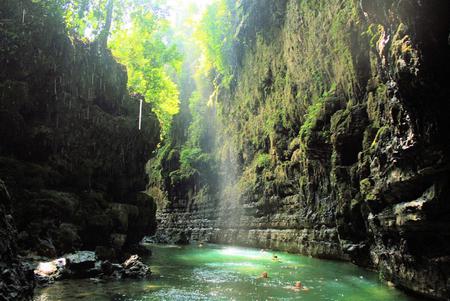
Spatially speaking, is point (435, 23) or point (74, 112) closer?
point (435, 23)

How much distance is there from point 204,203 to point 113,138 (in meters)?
15.5

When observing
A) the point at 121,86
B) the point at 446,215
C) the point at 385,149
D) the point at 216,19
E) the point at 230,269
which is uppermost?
the point at 216,19

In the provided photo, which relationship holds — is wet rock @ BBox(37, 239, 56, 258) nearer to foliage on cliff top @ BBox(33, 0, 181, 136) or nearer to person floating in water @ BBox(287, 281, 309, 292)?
person floating in water @ BBox(287, 281, 309, 292)

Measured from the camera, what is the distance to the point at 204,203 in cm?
3052

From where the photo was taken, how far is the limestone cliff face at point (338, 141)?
654 cm

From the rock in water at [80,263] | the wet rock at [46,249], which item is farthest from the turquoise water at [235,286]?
the wet rock at [46,249]

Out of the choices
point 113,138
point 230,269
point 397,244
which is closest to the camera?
point 397,244

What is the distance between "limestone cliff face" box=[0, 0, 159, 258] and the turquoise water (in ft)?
8.95

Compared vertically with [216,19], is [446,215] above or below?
below

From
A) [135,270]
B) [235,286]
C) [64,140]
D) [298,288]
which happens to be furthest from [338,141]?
[64,140]

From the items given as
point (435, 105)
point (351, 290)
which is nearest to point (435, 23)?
point (435, 105)

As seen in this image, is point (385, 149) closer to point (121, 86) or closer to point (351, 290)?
point (351, 290)

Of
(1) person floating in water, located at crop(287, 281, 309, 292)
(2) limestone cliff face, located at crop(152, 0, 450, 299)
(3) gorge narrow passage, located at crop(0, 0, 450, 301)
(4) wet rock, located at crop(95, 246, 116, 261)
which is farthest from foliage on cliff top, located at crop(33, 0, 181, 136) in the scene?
(1) person floating in water, located at crop(287, 281, 309, 292)

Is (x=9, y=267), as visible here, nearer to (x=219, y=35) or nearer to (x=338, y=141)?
(x=338, y=141)
